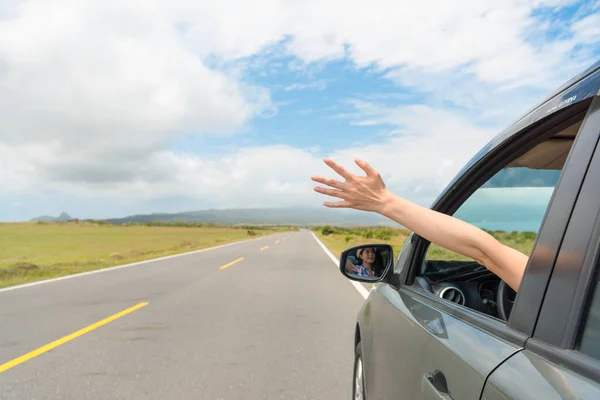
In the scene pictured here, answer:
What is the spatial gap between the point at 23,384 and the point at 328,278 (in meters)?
9.87

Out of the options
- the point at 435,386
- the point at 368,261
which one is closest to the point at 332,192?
the point at 435,386

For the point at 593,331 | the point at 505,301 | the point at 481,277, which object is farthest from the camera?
the point at 481,277

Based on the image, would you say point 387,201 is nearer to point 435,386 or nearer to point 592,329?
point 435,386

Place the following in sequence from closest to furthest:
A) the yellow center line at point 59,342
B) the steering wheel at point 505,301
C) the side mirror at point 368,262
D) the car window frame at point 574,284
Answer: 1. the car window frame at point 574,284
2. the steering wheel at point 505,301
3. the side mirror at point 368,262
4. the yellow center line at point 59,342

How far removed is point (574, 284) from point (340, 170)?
94cm

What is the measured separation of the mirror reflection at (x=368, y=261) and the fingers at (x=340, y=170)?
4.02ft

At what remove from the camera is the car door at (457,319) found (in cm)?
143

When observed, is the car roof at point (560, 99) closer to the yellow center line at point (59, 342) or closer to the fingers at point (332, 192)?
the fingers at point (332, 192)

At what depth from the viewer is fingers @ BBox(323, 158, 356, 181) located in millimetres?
1983

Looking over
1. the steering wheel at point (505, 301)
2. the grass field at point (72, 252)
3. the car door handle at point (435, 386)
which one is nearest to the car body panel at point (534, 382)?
the car door handle at point (435, 386)

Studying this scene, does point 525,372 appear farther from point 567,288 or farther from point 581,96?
point 581,96

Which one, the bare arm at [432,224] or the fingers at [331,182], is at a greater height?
the fingers at [331,182]

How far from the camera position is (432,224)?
1942 millimetres

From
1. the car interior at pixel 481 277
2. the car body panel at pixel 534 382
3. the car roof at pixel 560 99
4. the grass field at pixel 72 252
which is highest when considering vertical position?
the car roof at pixel 560 99
